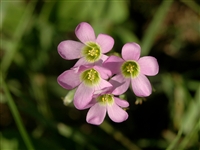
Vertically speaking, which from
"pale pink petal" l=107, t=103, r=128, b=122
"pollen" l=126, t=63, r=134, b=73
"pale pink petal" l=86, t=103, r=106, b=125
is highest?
"pollen" l=126, t=63, r=134, b=73

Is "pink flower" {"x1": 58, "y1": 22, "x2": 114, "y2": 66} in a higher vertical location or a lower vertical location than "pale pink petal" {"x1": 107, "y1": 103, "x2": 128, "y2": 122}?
higher

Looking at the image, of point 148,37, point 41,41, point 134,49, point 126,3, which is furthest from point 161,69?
point 134,49

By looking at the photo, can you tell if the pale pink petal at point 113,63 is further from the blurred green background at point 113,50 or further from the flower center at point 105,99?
the blurred green background at point 113,50

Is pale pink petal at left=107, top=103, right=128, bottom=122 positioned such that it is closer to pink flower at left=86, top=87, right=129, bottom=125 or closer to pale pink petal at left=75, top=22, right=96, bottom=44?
pink flower at left=86, top=87, right=129, bottom=125

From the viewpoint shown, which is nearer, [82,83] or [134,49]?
[134,49]

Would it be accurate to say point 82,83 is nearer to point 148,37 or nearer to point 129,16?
point 148,37

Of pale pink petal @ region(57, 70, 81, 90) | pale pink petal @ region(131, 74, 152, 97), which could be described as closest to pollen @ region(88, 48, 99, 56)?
pale pink petal @ region(57, 70, 81, 90)

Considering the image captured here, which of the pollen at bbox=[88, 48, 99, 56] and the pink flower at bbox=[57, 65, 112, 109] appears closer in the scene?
the pink flower at bbox=[57, 65, 112, 109]
